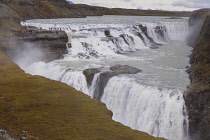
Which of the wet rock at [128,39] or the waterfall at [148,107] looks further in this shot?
the wet rock at [128,39]

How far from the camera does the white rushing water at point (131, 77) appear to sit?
17750mm

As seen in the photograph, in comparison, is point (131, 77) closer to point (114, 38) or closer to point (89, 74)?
point (89, 74)

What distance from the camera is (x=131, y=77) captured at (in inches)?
896

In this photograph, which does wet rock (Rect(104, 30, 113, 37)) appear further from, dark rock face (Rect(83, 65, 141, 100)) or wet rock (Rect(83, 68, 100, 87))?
wet rock (Rect(83, 68, 100, 87))

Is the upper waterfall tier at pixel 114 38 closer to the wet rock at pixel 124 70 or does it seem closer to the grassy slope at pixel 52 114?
the wet rock at pixel 124 70

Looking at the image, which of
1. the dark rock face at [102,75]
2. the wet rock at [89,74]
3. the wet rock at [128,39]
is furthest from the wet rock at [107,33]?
the wet rock at [89,74]

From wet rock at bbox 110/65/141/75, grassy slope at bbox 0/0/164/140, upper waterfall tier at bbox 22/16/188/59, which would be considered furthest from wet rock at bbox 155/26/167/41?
grassy slope at bbox 0/0/164/140

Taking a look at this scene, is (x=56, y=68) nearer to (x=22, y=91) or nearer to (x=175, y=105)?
(x=22, y=91)

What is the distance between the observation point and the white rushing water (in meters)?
17.8

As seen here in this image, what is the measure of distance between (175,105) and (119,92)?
510cm

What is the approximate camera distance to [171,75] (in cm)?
2398

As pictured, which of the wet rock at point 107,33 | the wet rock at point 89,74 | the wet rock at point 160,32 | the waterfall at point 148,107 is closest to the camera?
the waterfall at point 148,107

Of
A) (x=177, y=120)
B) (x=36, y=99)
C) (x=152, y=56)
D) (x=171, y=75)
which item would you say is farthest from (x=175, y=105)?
(x=152, y=56)

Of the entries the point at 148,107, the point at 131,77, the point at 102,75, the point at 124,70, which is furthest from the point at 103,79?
the point at 148,107
